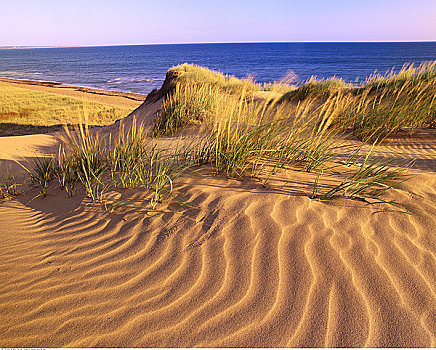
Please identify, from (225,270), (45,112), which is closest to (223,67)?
(45,112)

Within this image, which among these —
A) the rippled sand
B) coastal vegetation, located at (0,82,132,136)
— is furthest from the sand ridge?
coastal vegetation, located at (0,82,132,136)

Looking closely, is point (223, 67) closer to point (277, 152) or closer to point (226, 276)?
point (277, 152)

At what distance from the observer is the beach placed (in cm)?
155

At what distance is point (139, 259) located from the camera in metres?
2.09

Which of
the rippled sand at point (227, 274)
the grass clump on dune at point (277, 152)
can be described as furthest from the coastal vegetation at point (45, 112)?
the rippled sand at point (227, 274)

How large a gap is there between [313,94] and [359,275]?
31.8 ft

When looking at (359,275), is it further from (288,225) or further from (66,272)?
(66,272)

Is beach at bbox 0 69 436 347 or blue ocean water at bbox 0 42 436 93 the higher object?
beach at bbox 0 69 436 347

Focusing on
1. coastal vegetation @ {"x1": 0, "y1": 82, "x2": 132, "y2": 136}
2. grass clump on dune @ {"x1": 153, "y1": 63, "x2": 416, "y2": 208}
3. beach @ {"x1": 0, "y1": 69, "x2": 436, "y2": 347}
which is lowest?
coastal vegetation @ {"x1": 0, "y1": 82, "x2": 132, "y2": 136}

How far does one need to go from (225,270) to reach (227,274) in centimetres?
4

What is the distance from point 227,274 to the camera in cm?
192

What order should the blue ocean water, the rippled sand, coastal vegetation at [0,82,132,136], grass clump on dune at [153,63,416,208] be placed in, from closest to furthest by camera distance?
the rippled sand, grass clump on dune at [153,63,416,208], coastal vegetation at [0,82,132,136], the blue ocean water

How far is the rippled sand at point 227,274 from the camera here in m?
1.55

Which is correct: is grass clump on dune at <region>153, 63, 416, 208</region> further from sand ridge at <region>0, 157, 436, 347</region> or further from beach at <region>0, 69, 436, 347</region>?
sand ridge at <region>0, 157, 436, 347</region>
